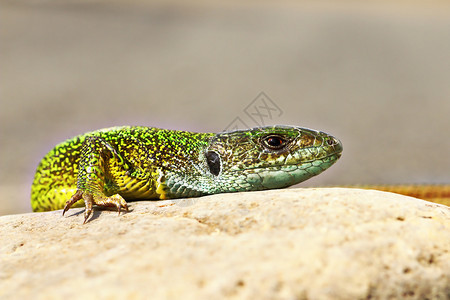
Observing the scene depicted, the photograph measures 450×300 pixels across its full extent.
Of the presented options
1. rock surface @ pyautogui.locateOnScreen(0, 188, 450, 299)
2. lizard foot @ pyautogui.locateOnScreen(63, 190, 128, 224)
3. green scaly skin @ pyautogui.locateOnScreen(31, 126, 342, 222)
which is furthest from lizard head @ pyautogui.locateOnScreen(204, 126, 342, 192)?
lizard foot @ pyautogui.locateOnScreen(63, 190, 128, 224)

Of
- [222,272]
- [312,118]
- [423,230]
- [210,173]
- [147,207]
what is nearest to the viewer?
[222,272]

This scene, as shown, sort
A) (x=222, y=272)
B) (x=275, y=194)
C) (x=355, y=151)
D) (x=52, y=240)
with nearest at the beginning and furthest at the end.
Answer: (x=222, y=272) < (x=52, y=240) < (x=275, y=194) < (x=355, y=151)

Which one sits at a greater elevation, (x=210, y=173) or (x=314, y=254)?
(x=210, y=173)

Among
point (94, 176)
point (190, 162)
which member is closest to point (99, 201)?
point (94, 176)

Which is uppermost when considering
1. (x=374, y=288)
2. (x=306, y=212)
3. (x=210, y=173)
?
(x=210, y=173)

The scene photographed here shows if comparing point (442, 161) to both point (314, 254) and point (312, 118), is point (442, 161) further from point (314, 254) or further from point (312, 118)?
point (314, 254)

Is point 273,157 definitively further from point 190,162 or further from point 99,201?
point 99,201

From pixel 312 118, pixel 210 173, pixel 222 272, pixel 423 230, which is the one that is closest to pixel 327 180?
pixel 312 118

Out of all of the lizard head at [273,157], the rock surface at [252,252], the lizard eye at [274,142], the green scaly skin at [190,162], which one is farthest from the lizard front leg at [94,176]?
the lizard eye at [274,142]
